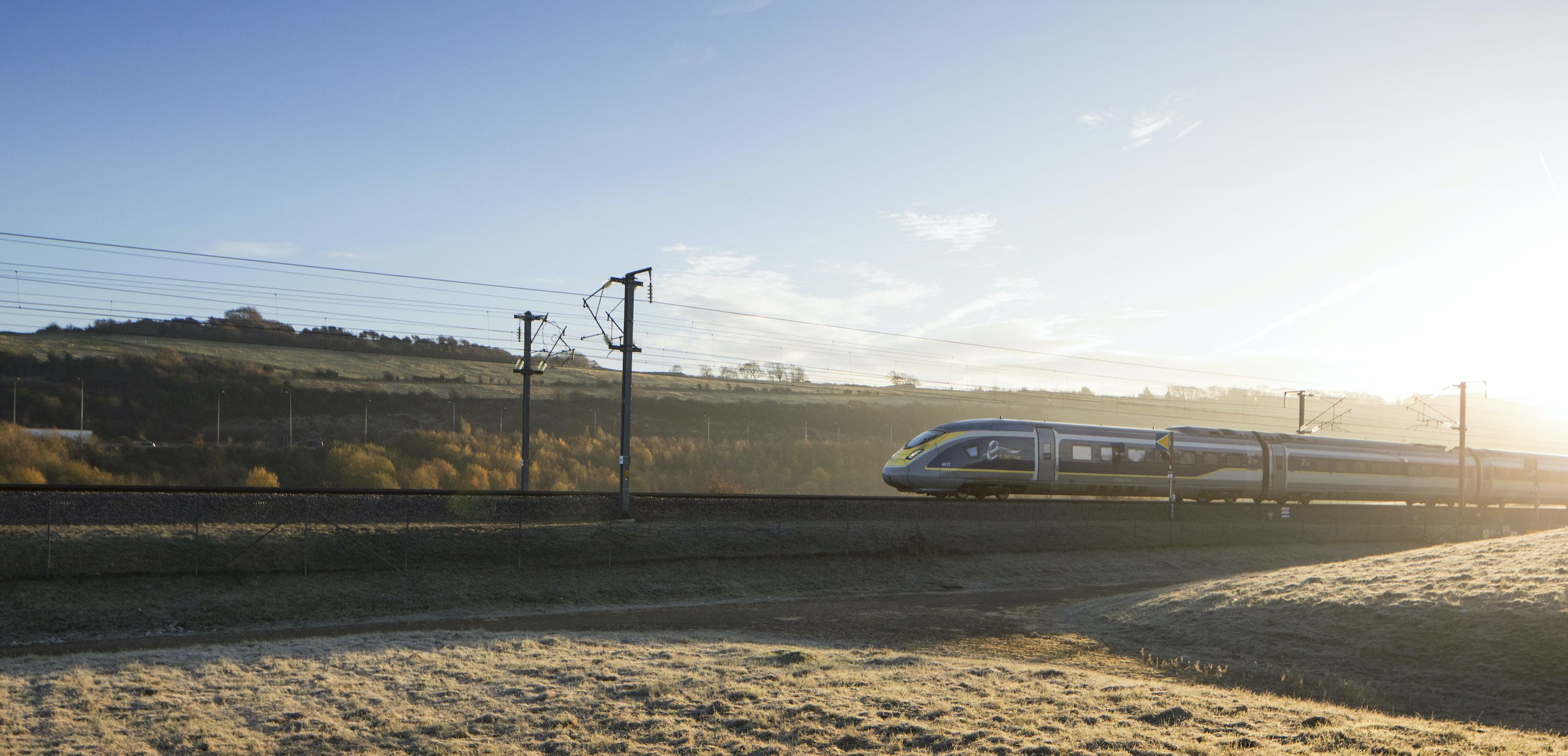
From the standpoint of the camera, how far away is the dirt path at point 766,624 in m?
19.1

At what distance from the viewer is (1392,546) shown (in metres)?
45.0

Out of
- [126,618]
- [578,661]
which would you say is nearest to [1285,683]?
[578,661]

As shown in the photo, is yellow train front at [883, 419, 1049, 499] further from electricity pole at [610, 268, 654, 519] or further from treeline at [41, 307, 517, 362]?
treeline at [41, 307, 517, 362]

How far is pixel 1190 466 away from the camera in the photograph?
43125 mm

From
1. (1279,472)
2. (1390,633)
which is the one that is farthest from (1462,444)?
(1390,633)

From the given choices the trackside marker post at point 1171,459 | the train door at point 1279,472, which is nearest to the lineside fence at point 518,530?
the trackside marker post at point 1171,459

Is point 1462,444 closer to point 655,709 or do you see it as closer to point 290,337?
point 655,709

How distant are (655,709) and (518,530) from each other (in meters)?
16.9

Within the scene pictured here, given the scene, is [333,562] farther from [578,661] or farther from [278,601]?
[578,661]

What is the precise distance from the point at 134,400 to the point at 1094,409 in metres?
121

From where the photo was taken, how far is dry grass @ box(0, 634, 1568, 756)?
10.9 metres

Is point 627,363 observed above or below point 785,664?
above

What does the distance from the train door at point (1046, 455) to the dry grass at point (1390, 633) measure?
14.4 meters

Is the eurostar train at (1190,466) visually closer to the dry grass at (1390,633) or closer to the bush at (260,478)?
the dry grass at (1390,633)
